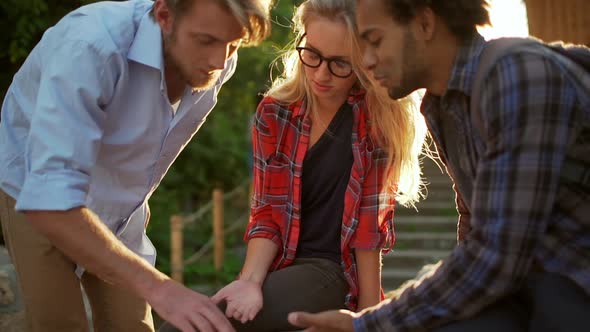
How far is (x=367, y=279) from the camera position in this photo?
10.2 ft

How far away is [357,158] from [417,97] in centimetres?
33

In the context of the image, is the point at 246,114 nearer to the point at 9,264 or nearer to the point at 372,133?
the point at 9,264

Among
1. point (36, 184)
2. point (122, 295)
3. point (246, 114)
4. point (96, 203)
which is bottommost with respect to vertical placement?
point (246, 114)

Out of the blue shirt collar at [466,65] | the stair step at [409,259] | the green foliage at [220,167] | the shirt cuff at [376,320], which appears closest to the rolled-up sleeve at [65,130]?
the shirt cuff at [376,320]

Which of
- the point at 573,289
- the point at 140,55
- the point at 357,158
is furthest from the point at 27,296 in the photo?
the point at 573,289

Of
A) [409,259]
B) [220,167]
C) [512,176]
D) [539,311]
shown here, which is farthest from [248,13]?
[220,167]

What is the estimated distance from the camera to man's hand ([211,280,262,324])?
2.92m

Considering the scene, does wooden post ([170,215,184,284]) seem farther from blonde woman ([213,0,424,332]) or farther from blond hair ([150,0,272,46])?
blond hair ([150,0,272,46])

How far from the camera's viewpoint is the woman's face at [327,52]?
9.94ft

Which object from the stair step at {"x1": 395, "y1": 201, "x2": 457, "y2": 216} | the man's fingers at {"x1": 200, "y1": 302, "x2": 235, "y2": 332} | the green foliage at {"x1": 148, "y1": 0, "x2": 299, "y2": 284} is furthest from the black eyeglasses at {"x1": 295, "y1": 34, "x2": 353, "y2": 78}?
the stair step at {"x1": 395, "y1": 201, "x2": 457, "y2": 216}

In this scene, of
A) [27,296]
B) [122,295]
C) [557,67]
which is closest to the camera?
[557,67]

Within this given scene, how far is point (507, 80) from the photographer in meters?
2.11

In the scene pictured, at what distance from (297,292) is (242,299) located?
0.18m

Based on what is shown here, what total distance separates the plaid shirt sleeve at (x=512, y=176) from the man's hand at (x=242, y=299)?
836 millimetres
